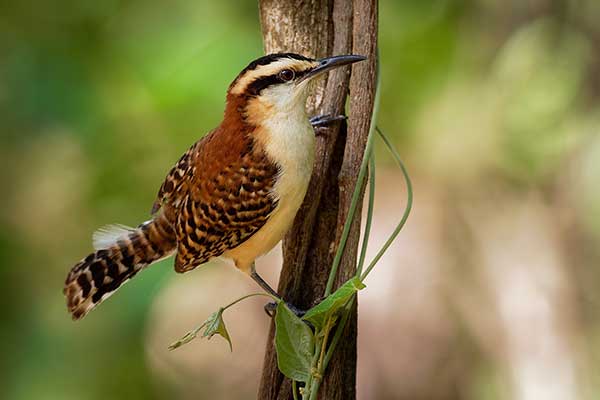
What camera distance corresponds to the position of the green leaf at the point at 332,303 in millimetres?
1980

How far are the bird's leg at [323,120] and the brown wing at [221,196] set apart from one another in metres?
0.16

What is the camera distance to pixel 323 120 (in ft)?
8.41

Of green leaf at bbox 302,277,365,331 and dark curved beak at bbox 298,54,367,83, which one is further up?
dark curved beak at bbox 298,54,367,83

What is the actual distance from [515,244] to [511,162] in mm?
460

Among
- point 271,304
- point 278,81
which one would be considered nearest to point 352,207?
point 278,81

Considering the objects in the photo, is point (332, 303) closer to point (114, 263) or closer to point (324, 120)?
point (324, 120)

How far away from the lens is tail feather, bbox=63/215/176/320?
2.90 m

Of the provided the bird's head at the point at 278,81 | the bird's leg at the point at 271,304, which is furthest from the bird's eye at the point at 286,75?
the bird's leg at the point at 271,304

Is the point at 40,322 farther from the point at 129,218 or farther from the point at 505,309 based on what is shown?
the point at 505,309

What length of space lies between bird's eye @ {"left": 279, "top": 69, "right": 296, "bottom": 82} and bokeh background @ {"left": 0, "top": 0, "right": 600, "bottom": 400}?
1.49 m

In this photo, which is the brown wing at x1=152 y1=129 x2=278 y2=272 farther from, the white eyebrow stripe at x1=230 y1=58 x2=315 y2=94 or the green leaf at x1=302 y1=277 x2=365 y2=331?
the green leaf at x1=302 y1=277 x2=365 y2=331

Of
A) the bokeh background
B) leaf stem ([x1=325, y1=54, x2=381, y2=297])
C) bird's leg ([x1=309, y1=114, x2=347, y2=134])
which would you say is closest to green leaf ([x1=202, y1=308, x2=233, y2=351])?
leaf stem ([x1=325, y1=54, x2=381, y2=297])

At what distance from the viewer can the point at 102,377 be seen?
14.5ft

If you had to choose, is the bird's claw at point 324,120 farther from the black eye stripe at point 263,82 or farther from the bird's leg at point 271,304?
the bird's leg at point 271,304
